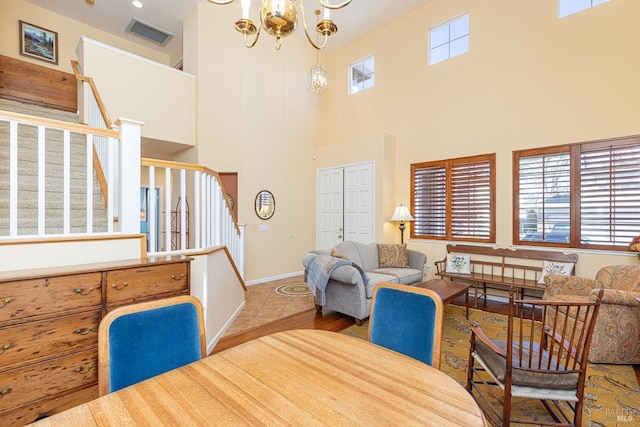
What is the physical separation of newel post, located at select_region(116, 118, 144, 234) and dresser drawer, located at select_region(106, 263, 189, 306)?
1.43 ft

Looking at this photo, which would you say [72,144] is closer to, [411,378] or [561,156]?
[411,378]

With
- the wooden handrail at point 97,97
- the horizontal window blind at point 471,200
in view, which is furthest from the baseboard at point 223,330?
the horizontal window blind at point 471,200

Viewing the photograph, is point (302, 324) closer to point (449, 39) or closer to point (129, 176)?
point (129, 176)

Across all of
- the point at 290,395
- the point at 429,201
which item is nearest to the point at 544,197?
the point at 429,201

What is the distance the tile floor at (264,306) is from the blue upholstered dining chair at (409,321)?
2.33 m

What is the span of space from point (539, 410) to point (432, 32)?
594cm

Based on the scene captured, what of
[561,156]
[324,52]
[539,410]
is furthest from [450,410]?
[324,52]

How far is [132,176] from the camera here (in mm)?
2295

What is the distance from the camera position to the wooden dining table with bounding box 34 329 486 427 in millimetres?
823

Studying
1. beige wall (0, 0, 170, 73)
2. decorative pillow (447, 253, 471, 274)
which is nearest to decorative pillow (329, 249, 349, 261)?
decorative pillow (447, 253, 471, 274)

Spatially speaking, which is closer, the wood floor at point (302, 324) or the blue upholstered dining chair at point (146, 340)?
the blue upholstered dining chair at point (146, 340)

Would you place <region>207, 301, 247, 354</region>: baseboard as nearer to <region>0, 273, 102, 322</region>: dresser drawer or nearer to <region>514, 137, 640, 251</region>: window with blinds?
<region>0, 273, 102, 322</region>: dresser drawer

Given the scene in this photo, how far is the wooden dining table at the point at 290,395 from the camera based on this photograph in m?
0.82

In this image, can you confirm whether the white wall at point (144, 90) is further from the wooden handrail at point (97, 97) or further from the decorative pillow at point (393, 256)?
the decorative pillow at point (393, 256)
